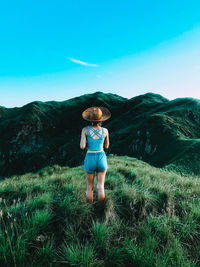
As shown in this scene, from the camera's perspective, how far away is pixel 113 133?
6838 centimetres

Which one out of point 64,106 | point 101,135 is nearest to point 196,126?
point 101,135

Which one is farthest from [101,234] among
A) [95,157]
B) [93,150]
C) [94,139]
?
[94,139]

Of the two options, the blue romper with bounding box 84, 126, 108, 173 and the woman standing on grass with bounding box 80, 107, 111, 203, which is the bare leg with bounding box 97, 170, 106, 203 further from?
the blue romper with bounding box 84, 126, 108, 173

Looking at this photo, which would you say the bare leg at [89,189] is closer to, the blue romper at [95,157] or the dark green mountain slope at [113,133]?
the blue romper at [95,157]

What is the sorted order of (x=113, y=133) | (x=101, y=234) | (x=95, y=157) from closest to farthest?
(x=101, y=234)
(x=95, y=157)
(x=113, y=133)

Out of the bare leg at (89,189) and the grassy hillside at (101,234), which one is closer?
the grassy hillside at (101,234)

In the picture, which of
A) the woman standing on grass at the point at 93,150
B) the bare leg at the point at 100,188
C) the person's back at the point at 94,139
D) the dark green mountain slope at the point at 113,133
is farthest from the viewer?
the dark green mountain slope at the point at 113,133

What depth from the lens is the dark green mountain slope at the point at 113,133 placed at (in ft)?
108

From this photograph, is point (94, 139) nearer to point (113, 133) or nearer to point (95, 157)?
point (95, 157)

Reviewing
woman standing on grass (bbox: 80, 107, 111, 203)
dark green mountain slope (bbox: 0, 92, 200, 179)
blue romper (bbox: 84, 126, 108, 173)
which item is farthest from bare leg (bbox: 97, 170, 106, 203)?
dark green mountain slope (bbox: 0, 92, 200, 179)

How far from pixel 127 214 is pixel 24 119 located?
106 metres

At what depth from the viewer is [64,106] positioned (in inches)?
5364

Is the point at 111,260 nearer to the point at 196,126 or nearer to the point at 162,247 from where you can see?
the point at 162,247

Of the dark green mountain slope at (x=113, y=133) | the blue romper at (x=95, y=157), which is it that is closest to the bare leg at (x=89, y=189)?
the blue romper at (x=95, y=157)
